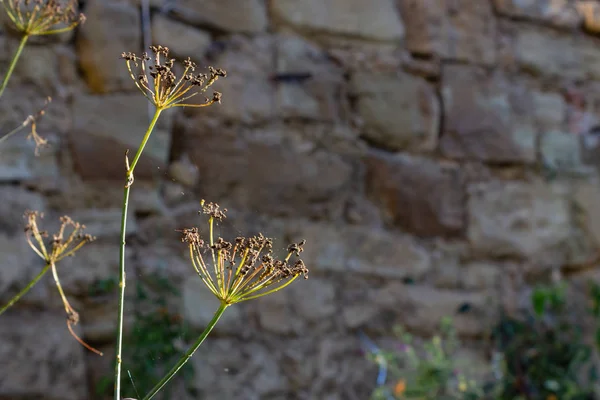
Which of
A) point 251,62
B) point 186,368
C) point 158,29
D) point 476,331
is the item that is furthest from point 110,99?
point 476,331

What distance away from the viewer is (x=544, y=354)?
7.94ft

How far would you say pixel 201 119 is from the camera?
86.1 inches

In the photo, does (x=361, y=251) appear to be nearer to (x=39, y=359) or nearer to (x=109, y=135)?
(x=109, y=135)

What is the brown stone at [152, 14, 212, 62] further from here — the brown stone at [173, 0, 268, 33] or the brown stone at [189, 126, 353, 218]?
the brown stone at [189, 126, 353, 218]

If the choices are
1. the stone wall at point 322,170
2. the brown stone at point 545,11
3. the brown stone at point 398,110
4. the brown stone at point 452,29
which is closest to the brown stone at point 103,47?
the stone wall at point 322,170

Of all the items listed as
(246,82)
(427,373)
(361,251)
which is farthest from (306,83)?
(427,373)

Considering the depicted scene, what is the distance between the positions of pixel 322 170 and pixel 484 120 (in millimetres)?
662

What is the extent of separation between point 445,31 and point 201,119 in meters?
0.96

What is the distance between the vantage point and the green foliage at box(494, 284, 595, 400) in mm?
2389

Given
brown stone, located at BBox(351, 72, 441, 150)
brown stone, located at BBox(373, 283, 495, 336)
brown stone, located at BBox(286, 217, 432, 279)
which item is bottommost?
brown stone, located at BBox(373, 283, 495, 336)

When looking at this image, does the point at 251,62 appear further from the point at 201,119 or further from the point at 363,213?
the point at 363,213

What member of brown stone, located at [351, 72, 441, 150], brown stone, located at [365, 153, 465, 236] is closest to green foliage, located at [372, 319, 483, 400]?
brown stone, located at [365, 153, 465, 236]

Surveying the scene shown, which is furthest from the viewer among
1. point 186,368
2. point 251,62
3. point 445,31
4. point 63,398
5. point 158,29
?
point 445,31

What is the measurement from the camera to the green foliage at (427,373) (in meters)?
2.26
